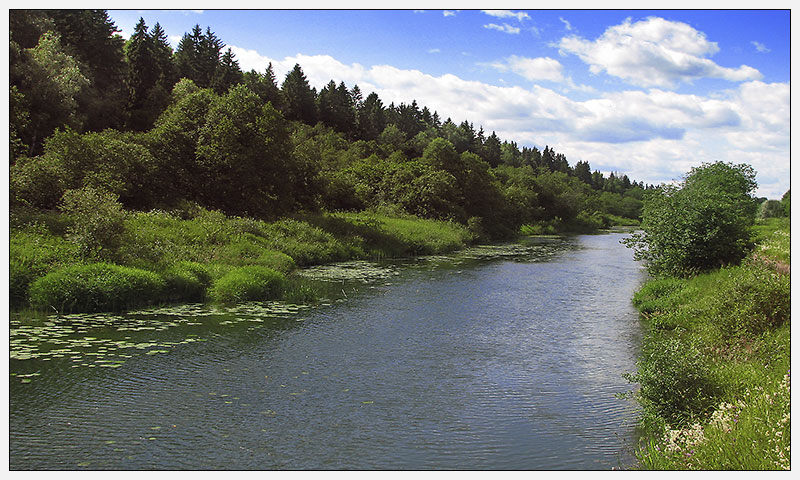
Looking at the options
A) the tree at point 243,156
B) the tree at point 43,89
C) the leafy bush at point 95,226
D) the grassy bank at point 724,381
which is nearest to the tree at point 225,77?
the tree at point 43,89

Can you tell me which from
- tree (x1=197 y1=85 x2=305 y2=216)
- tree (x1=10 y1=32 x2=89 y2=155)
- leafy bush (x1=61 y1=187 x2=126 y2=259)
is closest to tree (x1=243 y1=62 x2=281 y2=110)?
tree (x1=10 y1=32 x2=89 y2=155)

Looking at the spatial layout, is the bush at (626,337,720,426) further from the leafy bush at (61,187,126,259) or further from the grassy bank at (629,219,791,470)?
the leafy bush at (61,187,126,259)

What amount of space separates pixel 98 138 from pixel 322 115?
72.7 meters

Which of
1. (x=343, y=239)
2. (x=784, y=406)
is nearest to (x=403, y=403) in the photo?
(x=784, y=406)

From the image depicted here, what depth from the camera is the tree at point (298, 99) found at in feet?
333

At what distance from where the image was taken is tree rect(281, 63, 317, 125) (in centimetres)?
10156

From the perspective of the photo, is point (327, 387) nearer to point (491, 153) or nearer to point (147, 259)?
point (147, 259)

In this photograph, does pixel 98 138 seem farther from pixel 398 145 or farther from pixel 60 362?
pixel 398 145

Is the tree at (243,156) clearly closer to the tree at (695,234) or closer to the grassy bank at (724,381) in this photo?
the tree at (695,234)

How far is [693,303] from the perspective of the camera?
19672 mm

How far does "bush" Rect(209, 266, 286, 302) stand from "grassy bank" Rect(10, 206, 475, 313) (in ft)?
0.13

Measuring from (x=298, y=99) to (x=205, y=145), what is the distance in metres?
63.9

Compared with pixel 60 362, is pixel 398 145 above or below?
above
